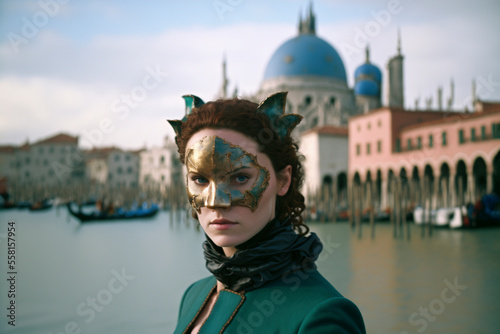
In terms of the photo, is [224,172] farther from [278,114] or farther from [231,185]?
[278,114]

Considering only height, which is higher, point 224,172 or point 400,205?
point 224,172

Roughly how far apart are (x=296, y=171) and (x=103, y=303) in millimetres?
7810

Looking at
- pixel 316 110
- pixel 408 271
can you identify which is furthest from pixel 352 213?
pixel 316 110

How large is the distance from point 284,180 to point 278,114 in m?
0.25

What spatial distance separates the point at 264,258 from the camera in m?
1.48

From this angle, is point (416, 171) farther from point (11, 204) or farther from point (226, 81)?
point (11, 204)

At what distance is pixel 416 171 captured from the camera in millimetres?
22578

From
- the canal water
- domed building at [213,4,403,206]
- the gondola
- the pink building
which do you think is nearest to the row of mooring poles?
the pink building

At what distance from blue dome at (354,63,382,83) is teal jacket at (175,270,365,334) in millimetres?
40295

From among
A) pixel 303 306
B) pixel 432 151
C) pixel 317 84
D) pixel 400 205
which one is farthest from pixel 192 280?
pixel 317 84

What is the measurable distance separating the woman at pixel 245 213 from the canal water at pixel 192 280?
18.9ft

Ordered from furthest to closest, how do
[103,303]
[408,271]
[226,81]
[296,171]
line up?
[226,81] < [408,271] < [103,303] < [296,171]

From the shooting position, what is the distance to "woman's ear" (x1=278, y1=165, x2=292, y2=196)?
5.42 ft

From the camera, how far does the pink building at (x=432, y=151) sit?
60.6 ft
